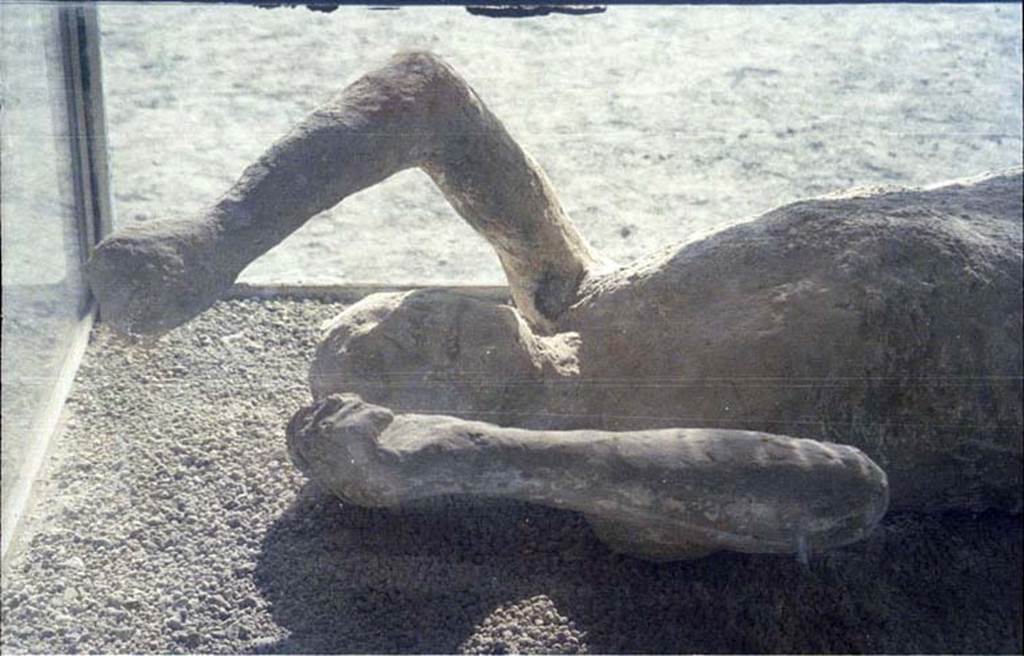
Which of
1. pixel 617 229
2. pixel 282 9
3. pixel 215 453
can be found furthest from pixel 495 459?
pixel 617 229

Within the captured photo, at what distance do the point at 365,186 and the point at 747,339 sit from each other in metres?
0.59

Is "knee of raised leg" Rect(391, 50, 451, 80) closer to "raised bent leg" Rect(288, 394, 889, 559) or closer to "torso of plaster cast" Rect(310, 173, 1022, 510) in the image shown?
"torso of plaster cast" Rect(310, 173, 1022, 510)

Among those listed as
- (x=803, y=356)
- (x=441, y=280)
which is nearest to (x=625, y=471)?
(x=803, y=356)

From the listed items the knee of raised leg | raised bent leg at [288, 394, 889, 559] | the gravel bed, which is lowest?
the gravel bed

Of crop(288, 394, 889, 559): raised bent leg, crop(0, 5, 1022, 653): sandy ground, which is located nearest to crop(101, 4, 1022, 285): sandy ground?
crop(0, 5, 1022, 653): sandy ground

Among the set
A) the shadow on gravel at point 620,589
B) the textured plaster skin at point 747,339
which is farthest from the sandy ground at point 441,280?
the textured plaster skin at point 747,339

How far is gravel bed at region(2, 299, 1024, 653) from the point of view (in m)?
1.68

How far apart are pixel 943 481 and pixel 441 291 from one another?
76 centimetres

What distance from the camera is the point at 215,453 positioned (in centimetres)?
205

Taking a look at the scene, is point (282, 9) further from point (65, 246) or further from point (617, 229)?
point (617, 229)

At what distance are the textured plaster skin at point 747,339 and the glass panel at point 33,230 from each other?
0.33 metres

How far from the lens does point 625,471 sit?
1.57 m

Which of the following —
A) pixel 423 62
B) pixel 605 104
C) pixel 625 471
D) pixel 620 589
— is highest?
pixel 423 62

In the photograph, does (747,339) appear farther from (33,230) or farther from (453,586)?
(33,230)
